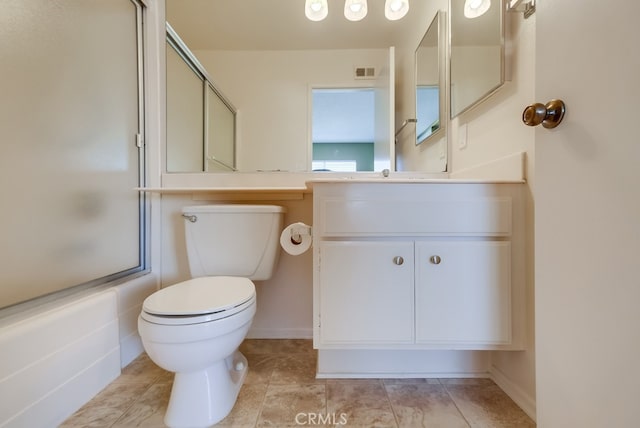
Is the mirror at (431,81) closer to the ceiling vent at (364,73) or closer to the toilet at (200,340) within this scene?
the ceiling vent at (364,73)

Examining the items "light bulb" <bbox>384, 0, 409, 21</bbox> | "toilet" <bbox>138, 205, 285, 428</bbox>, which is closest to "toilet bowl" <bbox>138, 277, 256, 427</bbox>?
"toilet" <bbox>138, 205, 285, 428</bbox>

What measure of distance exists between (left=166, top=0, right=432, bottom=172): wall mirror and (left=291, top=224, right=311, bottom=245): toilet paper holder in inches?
19.1

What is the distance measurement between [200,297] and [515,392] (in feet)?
4.04

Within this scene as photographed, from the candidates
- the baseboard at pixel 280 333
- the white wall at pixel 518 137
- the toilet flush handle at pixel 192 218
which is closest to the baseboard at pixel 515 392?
the white wall at pixel 518 137

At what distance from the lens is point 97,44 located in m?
1.16

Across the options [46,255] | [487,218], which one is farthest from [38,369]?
[487,218]

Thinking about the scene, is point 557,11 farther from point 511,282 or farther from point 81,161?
point 81,161

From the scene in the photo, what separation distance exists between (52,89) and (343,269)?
1296mm

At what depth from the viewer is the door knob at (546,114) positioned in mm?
527

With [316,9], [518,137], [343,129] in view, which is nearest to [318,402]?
[518,137]

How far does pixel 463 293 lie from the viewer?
962mm

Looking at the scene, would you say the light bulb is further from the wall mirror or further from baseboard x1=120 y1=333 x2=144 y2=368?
baseboard x1=120 y1=333 x2=144 y2=368

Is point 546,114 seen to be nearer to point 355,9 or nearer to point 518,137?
A: point 518,137

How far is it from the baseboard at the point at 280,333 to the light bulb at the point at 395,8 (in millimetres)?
1867
